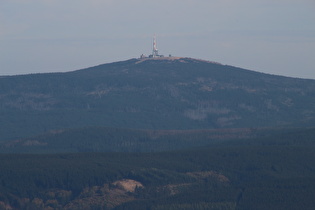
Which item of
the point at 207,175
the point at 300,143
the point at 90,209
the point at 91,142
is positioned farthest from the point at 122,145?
the point at 90,209

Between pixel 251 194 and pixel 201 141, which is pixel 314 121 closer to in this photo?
pixel 201 141

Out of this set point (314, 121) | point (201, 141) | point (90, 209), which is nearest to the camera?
point (90, 209)

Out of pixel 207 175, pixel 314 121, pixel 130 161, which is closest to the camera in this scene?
pixel 207 175

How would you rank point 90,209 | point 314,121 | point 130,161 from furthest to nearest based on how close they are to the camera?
point 314,121
point 130,161
point 90,209

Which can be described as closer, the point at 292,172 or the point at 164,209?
the point at 164,209

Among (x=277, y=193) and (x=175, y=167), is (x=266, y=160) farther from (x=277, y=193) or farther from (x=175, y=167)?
(x=277, y=193)

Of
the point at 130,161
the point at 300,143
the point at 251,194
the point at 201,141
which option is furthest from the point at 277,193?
the point at 201,141
